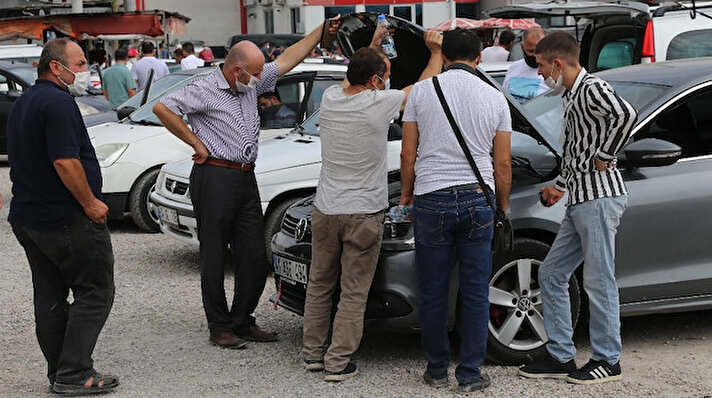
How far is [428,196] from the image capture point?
5594 mm

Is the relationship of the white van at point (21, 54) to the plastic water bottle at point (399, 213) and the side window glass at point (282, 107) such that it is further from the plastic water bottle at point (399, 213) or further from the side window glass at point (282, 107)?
the plastic water bottle at point (399, 213)

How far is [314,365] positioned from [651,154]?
2.12 metres

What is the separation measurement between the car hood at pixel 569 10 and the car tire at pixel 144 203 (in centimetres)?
391

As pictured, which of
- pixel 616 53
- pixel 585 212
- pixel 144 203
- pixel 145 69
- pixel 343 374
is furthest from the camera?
pixel 145 69

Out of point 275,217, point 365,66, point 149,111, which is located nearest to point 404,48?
point 365,66

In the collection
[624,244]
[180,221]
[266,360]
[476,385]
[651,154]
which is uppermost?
[651,154]

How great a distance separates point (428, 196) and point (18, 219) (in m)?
2.09

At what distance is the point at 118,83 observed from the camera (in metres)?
15.7

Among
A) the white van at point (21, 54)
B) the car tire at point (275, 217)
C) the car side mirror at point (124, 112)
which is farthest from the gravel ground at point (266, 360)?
the white van at point (21, 54)

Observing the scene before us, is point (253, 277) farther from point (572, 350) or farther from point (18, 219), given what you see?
point (572, 350)

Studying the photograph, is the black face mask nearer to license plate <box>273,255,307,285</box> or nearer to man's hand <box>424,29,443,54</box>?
man's hand <box>424,29,443,54</box>

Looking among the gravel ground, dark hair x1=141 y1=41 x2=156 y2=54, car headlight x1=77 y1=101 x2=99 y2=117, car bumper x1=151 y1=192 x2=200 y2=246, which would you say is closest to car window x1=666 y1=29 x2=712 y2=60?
the gravel ground

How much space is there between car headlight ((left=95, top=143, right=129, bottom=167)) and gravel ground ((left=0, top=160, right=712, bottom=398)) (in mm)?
2588

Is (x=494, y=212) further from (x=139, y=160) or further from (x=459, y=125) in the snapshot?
(x=139, y=160)
